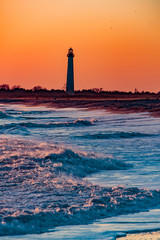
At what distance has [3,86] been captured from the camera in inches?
4596

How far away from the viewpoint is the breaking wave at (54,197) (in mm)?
4906

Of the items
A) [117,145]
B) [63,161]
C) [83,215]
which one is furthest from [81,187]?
[117,145]

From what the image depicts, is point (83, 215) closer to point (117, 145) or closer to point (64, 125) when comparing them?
point (117, 145)

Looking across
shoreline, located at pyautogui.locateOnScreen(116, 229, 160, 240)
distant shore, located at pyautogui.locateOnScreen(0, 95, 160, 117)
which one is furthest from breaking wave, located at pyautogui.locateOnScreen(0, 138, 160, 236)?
distant shore, located at pyautogui.locateOnScreen(0, 95, 160, 117)

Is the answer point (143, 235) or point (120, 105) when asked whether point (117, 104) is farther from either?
point (143, 235)

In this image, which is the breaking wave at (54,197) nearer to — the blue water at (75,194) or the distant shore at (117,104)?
the blue water at (75,194)

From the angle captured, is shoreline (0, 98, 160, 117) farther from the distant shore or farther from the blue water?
the blue water

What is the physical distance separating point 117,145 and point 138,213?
7536 millimetres

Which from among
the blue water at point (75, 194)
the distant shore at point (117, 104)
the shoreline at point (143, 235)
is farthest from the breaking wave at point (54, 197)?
the distant shore at point (117, 104)

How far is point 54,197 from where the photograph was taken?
19.1 feet

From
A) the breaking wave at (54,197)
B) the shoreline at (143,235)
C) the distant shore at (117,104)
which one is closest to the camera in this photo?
the shoreline at (143,235)

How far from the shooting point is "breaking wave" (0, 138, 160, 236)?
4906 millimetres

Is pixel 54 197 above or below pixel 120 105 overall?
above

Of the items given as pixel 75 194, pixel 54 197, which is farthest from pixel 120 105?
pixel 54 197
